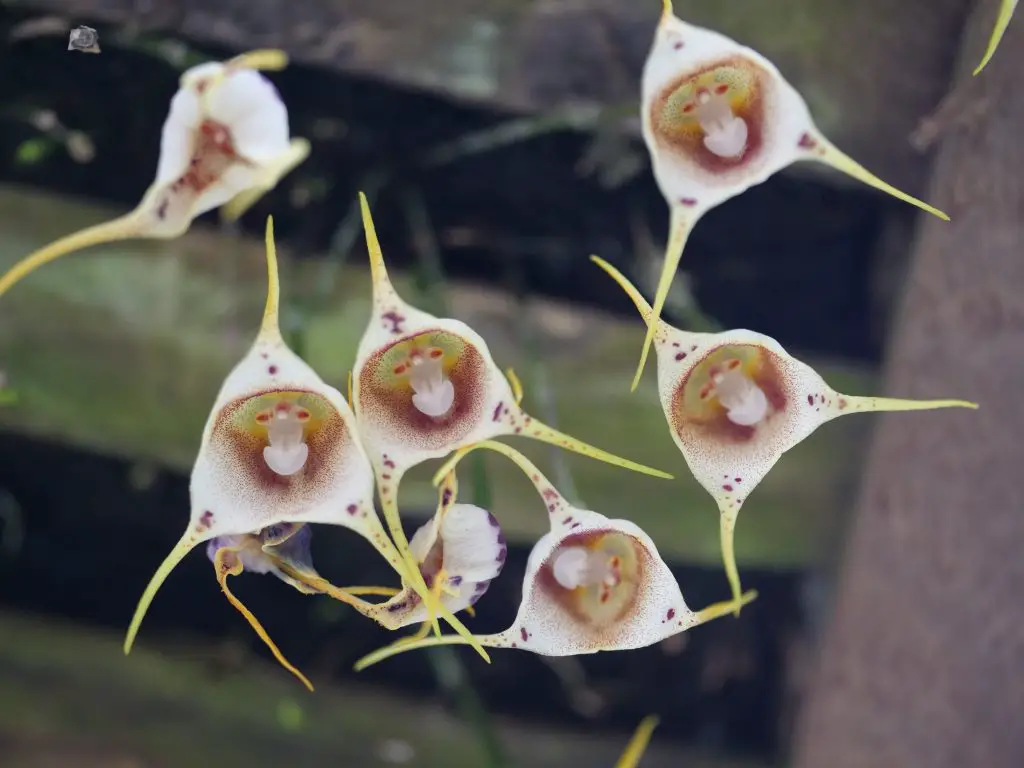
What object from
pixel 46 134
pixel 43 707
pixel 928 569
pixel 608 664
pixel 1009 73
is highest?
pixel 1009 73

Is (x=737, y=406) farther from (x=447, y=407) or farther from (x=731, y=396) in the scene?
(x=447, y=407)

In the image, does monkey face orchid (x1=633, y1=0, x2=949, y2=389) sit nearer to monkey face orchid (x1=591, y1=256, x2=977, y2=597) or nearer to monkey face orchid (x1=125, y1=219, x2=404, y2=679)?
monkey face orchid (x1=591, y1=256, x2=977, y2=597)

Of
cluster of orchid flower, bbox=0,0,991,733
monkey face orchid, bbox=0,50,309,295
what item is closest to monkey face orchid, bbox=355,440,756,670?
cluster of orchid flower, bbox=0,0,991,733

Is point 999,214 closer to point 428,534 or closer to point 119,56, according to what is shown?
point 428,534

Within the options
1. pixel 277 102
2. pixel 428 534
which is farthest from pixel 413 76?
pixel 428 534

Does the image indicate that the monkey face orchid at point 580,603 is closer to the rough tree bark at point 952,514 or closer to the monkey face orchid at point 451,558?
the monkey face orchid at point 451,558

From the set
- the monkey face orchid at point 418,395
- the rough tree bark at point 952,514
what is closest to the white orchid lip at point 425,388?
the monkey face orchid at point 418,395

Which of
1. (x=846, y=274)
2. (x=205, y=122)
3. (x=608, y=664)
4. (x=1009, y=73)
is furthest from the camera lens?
(x=608, y=664)
